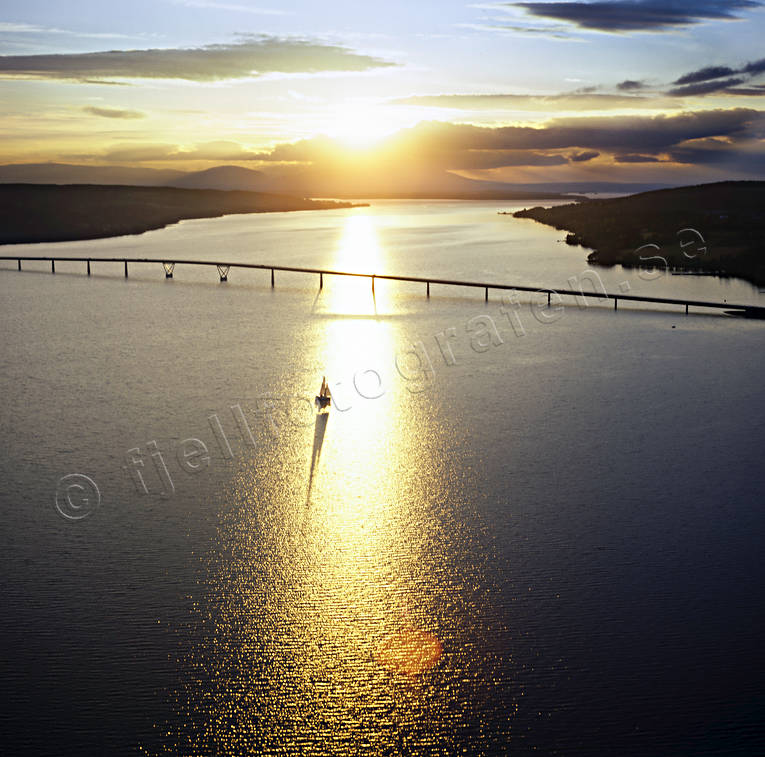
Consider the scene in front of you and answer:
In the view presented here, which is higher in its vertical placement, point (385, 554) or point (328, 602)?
point (328, 602)

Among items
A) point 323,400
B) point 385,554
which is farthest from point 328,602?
point 323,400

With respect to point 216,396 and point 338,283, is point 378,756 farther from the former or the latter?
point 338,283

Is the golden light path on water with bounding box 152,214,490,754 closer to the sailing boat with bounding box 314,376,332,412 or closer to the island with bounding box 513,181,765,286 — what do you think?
the sailing boat with bounding box 314,376,332,412

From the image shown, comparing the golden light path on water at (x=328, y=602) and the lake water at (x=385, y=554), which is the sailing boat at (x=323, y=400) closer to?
the lake water at (x=385, y=554)

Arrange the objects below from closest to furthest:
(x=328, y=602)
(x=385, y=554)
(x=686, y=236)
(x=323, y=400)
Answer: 1. (x=328, y=602)
2. (x=385, y=554)
3. (x=323, y=400)
4. (x=686, y=236)

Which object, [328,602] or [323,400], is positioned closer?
[328,602]

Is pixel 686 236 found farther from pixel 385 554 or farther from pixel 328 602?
pixel 328 602

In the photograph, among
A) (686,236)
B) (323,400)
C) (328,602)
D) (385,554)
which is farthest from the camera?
(686,236)
